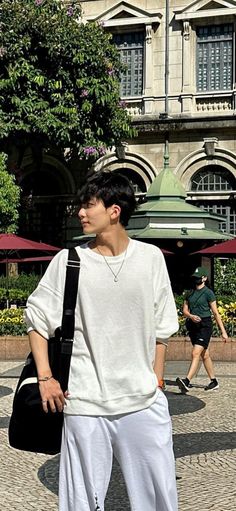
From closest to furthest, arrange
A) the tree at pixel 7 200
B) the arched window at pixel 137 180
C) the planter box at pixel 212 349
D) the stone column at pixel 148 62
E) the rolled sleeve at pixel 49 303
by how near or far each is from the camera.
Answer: the rolled sleeve at pixel 49 303
the planter box at pixel 212 349
the tree at pixel 7 200
the stone column at pixel 148 62
the arched window at pixel 137 180

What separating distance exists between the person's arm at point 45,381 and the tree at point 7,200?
2097 centimetres

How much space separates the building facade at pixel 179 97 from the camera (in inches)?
1139

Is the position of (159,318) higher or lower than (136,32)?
lower

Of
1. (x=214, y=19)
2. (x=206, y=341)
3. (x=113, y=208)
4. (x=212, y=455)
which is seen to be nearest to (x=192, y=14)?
(x=214, y=19)

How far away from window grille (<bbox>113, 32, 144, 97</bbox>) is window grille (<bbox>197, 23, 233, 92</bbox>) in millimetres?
2115

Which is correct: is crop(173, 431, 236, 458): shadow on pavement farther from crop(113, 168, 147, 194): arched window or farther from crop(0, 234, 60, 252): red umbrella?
crop(113, 168, 147, 194): arched window

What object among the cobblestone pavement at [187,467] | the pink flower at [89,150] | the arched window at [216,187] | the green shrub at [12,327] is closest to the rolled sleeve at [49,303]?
the cobblestone pavement at [187,467]

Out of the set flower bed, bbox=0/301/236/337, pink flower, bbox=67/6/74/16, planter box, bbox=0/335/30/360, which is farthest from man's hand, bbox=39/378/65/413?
pink flower, bbox=67/6/74/16

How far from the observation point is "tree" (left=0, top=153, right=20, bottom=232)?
24.5 metres

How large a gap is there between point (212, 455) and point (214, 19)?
2406 cm

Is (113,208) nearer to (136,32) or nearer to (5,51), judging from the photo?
(5,51)

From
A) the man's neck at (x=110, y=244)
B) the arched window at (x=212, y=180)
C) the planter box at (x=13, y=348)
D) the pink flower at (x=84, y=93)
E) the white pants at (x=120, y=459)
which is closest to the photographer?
the white pants at (x=120, y=459)

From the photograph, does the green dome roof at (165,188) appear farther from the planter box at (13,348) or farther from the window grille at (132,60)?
the planter box at (13,348)

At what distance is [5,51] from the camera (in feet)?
81.3
